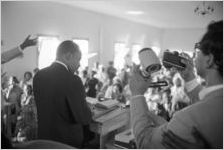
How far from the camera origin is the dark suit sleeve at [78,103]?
116 cm

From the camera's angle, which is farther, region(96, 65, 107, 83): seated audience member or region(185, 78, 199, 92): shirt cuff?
region(96, 65, 107, 83): seated audience member

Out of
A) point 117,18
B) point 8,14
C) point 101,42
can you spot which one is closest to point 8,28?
point 8,14

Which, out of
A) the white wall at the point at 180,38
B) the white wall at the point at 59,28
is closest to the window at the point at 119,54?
the white wall at the point at 59,28

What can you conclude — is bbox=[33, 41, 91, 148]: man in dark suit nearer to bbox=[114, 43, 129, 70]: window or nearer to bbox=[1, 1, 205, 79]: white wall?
bbox=[1, 1, 205, 79]: white wall

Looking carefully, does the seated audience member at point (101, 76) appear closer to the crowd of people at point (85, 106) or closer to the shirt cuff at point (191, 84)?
the crowd of people at point (85, 106)

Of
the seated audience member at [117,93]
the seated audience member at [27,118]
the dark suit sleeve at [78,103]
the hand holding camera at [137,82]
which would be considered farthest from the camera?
the seated audience member at [117,93]

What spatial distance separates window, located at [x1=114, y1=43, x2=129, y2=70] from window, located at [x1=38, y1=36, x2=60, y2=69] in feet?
8.48

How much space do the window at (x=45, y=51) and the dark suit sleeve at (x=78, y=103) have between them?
307cm

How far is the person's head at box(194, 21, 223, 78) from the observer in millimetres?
586

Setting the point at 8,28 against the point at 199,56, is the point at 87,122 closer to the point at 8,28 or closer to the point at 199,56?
the point at 199,56

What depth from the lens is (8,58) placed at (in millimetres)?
1107

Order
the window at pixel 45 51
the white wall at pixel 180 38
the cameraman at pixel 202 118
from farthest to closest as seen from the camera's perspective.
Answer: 1. the white wall at pixel 180 38
2. the window at pixel 45 51
3. the cameraman at pixel 202 118

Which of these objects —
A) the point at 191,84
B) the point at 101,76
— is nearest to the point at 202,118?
the point at 191,84

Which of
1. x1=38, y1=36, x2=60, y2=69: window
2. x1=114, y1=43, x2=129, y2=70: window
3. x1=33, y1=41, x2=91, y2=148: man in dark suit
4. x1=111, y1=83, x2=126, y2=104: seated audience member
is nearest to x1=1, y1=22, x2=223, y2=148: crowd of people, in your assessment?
x1=33, y1=41, x2=91, y2=148: man in dark suit
